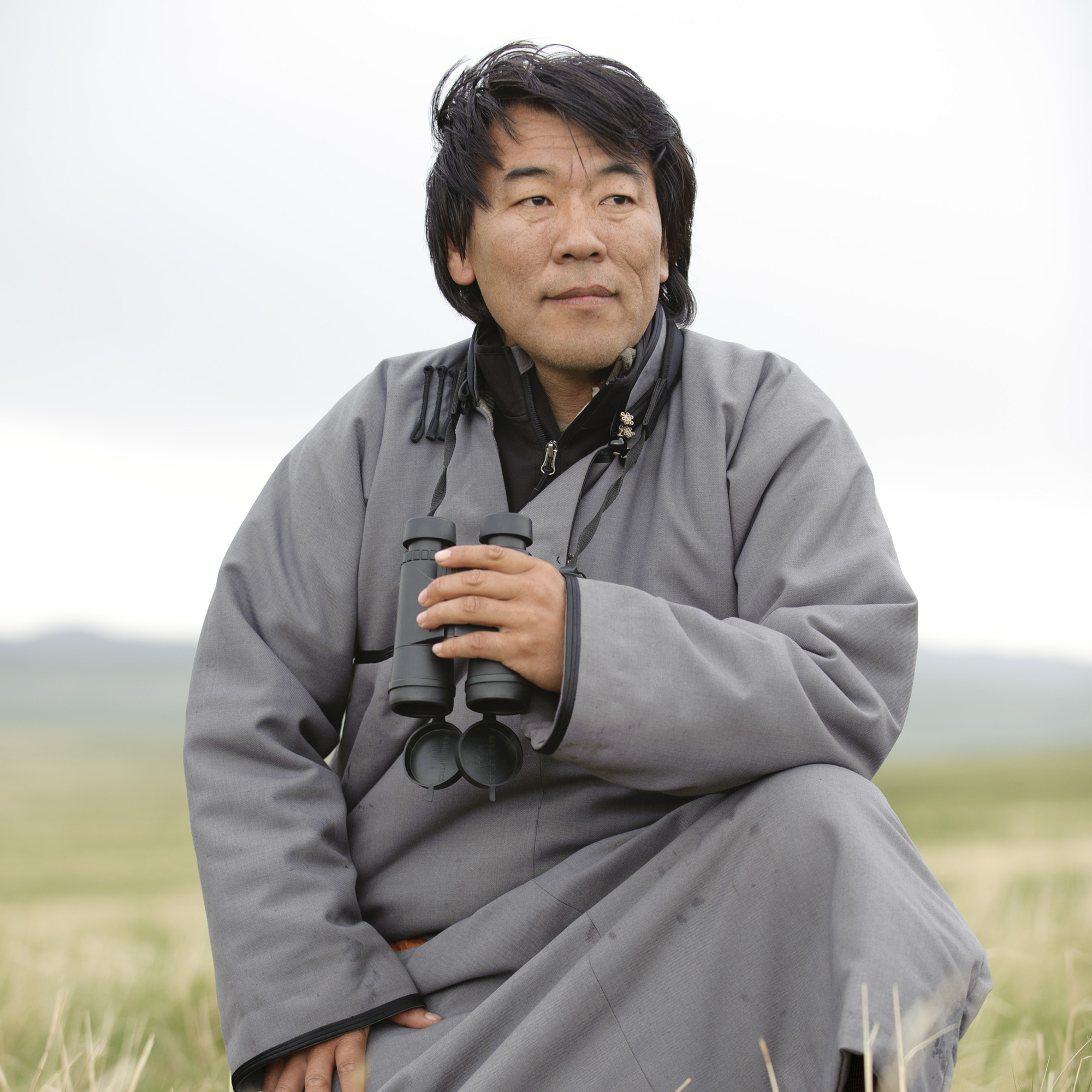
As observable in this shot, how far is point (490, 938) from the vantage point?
226cm

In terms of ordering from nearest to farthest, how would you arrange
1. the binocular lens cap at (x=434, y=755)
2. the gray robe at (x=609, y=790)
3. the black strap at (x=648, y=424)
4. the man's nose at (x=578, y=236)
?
the gray robe at (x=609, y=790) < the binocular lens cap at (x=434, y=755) < the black strap at (x=648, y=424) < the man's nose at (x=578, y=236)

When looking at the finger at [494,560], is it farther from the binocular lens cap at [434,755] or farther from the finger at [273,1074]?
the finger at [273,1074]

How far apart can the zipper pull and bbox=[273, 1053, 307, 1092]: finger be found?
141 cm

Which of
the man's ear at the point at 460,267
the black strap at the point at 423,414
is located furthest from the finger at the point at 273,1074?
the man's ear at the point at 460,267

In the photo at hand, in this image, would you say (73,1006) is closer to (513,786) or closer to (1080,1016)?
(513,786)

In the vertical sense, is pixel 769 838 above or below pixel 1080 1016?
above

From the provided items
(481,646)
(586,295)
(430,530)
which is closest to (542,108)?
(586,295)

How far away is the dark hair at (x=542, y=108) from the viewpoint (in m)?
2.82

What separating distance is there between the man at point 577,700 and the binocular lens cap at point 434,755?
0.80ft

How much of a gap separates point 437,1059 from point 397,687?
0.70 meters

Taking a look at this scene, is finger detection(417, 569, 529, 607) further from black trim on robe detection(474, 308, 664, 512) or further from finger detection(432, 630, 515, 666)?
black trim on robe detection(474, 308, 664, 512)

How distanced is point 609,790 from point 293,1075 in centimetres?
88

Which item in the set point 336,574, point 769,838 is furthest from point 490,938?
point 336,574

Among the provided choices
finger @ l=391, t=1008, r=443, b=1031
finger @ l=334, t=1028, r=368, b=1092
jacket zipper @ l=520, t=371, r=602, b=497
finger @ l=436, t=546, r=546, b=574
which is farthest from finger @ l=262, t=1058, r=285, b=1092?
jacket zipper @ l=520, t=371, r=602, b=497
